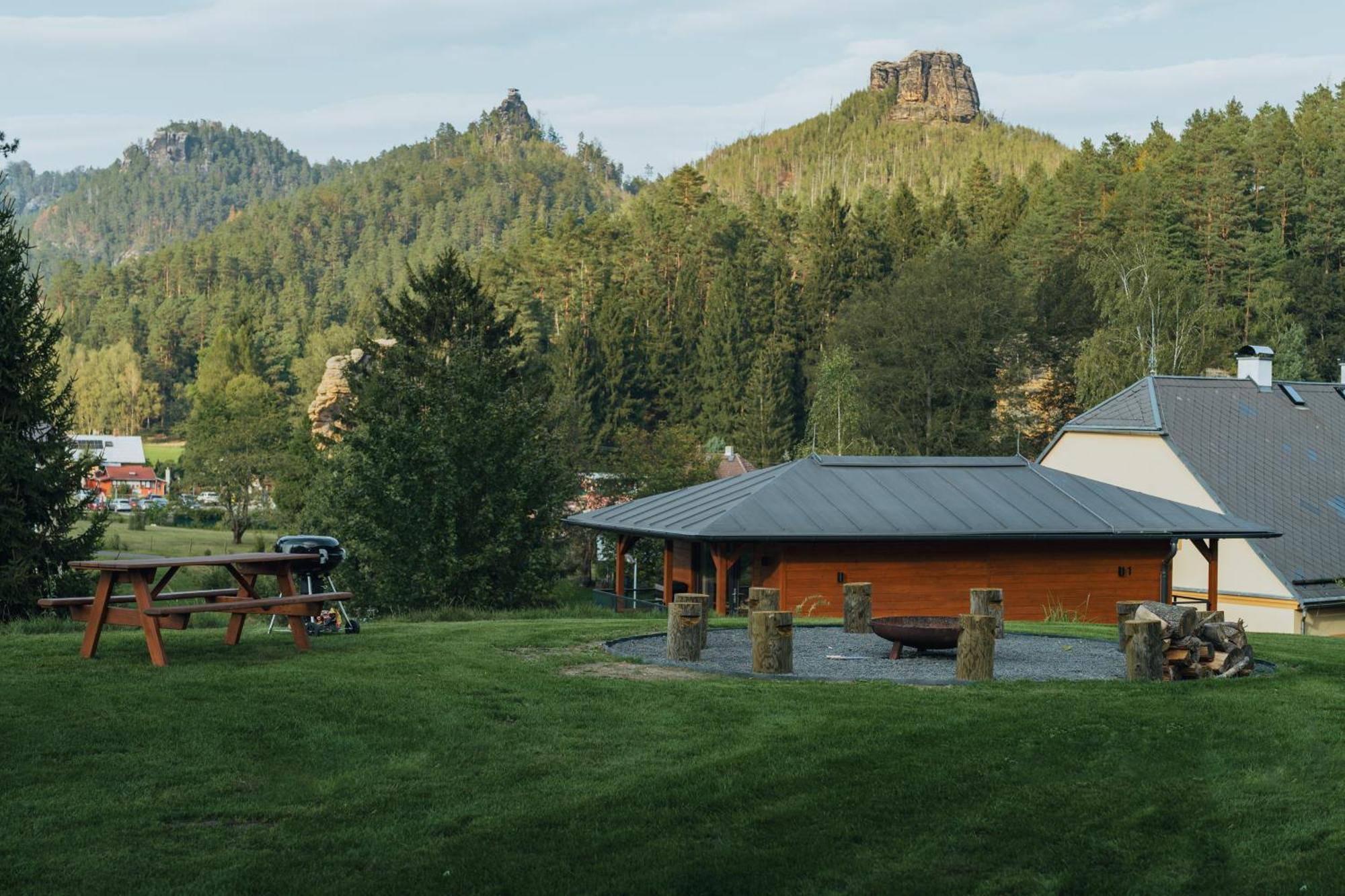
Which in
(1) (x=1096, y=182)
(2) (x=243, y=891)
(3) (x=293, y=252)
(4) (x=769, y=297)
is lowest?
(2) (x=243, y=891)

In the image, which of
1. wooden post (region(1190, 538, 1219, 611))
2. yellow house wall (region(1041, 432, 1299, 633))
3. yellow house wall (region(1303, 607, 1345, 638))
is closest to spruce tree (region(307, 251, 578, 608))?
wooden post (region(1190, 538, 1219, 611))

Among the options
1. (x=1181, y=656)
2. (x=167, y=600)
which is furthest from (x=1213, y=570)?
(x=167, y=600)

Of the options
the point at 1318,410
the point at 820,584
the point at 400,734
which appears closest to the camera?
the point at 400,734

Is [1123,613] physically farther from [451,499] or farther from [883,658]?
[451,499]

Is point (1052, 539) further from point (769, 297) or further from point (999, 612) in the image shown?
point (769, 297)

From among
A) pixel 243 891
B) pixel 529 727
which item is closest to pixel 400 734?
pixel 529 727

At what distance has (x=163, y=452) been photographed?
438 feet

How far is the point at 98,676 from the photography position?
1020 centimetres

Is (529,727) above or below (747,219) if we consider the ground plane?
below

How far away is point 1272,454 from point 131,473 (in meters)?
93.5

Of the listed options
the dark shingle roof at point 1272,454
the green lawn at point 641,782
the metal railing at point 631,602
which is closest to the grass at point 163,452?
the metal railing at point 631,602

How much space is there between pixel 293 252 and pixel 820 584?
17167 cm

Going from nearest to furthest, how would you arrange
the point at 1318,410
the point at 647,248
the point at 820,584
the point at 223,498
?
the point at 820,584
the point at 1318,410
the point at 223,498
the point at 647,248

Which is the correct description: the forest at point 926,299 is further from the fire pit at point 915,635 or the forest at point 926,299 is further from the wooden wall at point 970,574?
the fire pit at point 915,635
